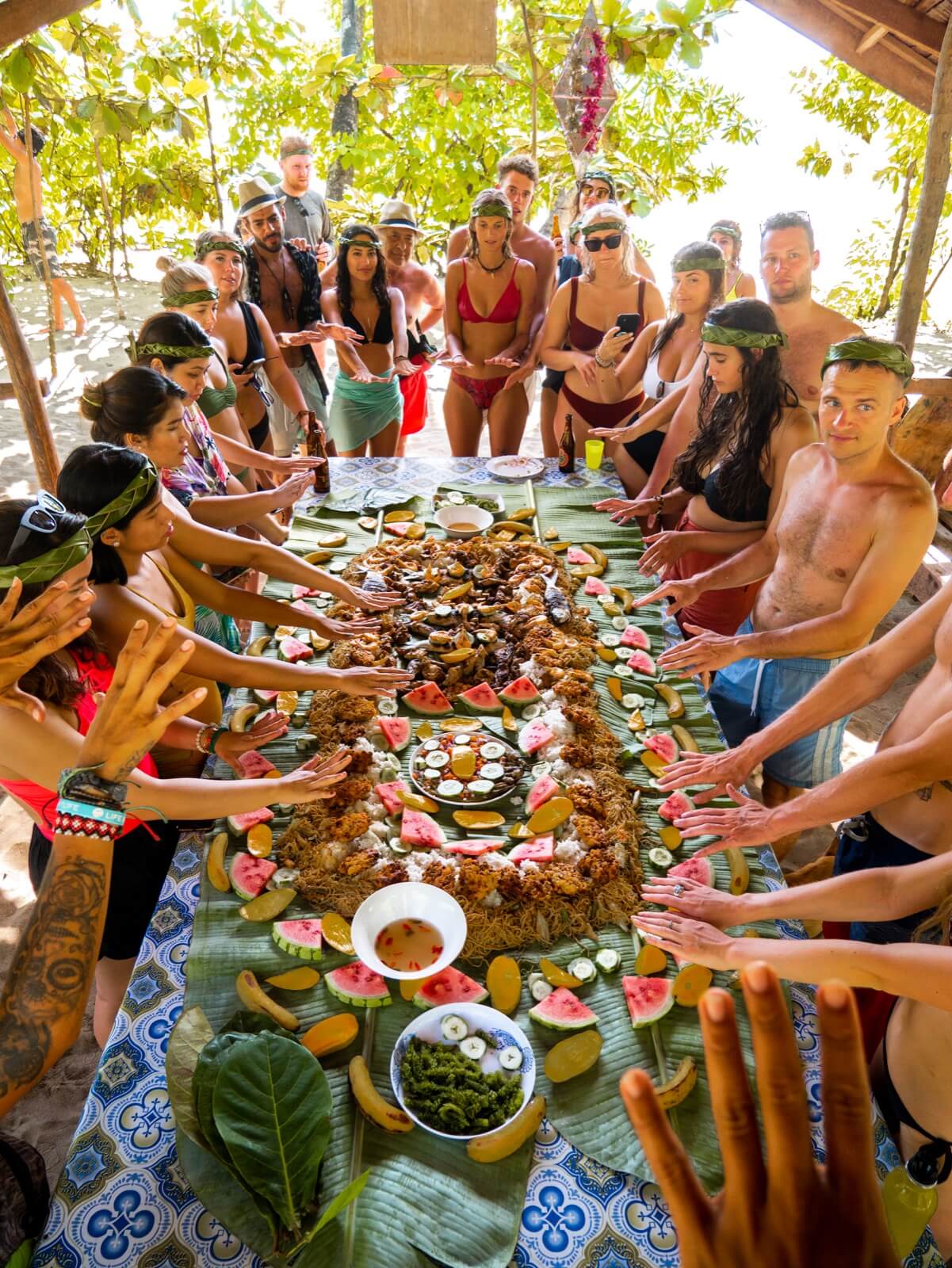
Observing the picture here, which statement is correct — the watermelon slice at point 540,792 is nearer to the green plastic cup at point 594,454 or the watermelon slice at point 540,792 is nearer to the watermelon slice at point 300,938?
the watermelon slice at point 300,938

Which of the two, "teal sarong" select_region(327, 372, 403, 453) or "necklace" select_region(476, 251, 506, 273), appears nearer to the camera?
"necklace" select_region(476, 251, 506, 273)

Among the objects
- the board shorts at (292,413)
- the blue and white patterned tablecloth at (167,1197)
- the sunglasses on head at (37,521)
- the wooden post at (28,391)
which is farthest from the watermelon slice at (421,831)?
the board shorts at (292,413)

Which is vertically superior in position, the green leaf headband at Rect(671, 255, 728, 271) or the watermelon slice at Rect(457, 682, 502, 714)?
→ the green leaf headband at Rect(671, 255, 728, 271)

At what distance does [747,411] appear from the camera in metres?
3.91

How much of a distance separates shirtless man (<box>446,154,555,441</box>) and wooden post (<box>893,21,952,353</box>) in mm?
2860

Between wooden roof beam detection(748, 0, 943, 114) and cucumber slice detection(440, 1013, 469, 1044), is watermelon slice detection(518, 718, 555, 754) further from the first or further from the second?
wooden roof beam detection(748, 0, 943, 114)

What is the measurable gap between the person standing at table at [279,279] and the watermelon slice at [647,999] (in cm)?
500

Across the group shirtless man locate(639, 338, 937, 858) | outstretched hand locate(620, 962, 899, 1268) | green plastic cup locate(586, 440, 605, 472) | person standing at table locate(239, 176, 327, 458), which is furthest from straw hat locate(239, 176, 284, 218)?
outstretched hand locate(620, 962, 899, 1268)

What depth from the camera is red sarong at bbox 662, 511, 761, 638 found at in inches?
165

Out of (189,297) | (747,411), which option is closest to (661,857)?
(747,411)

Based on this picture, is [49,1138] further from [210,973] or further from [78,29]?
[78,29]

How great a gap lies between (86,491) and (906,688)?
17.4ft

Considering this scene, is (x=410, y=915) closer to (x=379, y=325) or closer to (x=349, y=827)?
(x=349, y=827)

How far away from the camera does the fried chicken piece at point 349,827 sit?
2600mm
